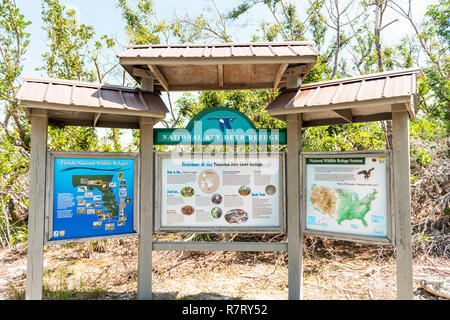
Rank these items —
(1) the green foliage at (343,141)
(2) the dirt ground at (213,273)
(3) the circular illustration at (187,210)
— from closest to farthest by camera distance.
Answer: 1. (3) the circular illustration at (187,210)
2. (2) the dirt ground at (213,273)
3. (1) the green foliage at (343,141)

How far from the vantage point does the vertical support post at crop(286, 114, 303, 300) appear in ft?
11.4

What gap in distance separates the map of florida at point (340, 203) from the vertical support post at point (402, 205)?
28 cm

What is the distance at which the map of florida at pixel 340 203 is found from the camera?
317 cm

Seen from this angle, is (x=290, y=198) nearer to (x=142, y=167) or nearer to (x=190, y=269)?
(x=142, y=167)

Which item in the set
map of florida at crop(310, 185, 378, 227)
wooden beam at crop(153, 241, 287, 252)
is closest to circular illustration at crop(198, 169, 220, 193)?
wooden beam at crop(153, 241, 287, 252)

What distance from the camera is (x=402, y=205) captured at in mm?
2982

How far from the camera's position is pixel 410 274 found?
293 cm

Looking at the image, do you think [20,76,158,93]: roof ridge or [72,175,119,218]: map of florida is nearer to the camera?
[20,76,158,93]: roof ridge

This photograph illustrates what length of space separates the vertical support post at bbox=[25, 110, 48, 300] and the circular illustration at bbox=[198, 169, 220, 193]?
6.32 ft

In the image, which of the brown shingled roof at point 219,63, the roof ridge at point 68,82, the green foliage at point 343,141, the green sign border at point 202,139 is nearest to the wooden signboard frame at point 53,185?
the green sign border at point 202,139

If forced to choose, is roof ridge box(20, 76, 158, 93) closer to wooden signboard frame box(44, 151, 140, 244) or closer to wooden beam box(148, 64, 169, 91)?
wooden beam box(148, 64, 169, 91)

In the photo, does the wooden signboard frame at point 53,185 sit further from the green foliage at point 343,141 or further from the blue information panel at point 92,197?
the green foliage at point 343,141

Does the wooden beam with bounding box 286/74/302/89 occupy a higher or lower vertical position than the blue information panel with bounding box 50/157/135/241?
higher

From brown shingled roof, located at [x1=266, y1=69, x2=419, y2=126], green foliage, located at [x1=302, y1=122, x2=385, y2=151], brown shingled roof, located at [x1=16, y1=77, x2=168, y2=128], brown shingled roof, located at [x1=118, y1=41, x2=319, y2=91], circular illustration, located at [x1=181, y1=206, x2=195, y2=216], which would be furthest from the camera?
green foliage, located at [x1=302, y1=122, x2=385, y2=151]
